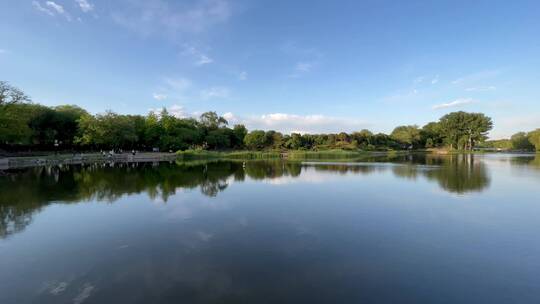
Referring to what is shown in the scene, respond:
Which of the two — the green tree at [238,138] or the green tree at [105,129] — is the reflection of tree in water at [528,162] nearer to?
the green tree at [105,129]

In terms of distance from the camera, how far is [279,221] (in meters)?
8.01

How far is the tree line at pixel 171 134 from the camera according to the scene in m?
35.1

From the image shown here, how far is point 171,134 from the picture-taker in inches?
2138

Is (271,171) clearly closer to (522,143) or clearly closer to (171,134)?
(171,134)

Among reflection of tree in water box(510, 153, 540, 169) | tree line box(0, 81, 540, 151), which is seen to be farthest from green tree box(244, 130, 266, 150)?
reflection of tree in water box(510, 153, 540, 169)

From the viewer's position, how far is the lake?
4180mm

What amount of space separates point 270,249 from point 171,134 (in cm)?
5247

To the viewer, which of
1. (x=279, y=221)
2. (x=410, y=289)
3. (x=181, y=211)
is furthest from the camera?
(x=181, y=211)

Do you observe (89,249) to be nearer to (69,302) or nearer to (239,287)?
(69,302)

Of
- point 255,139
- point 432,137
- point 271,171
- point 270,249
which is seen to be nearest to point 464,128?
point 432,137

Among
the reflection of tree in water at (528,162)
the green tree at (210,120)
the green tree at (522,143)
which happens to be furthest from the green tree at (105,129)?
the green tree at (522,143)

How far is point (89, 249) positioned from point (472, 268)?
7.55 metres

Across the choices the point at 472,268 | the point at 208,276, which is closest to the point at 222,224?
the point at 208,276

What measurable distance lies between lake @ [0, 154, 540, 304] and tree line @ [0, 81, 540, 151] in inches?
1148
